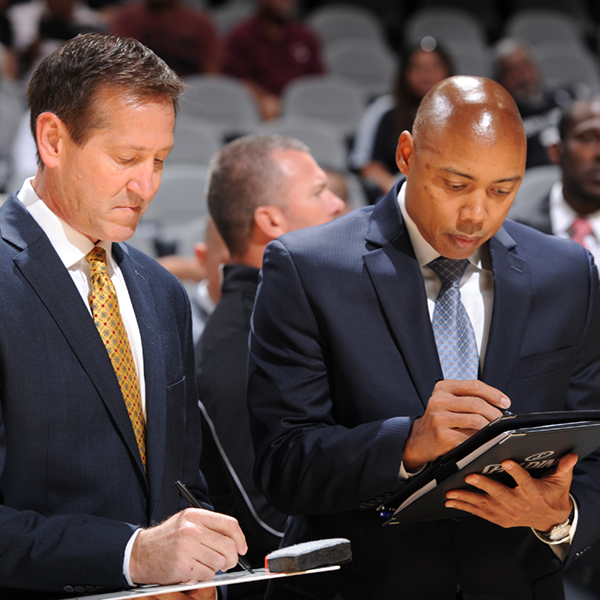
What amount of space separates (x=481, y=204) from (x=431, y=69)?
13.3ft

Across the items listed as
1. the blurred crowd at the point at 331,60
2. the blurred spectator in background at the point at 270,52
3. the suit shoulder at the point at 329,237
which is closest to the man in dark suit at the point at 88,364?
the suit shoulder at the point at 329,237

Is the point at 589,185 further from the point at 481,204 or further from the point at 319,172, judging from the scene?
the point at 481,204

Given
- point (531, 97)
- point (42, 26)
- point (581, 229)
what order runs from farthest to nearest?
point (42, 26) < point (531, 97) < point (581, 229)

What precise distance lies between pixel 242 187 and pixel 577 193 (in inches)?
64.1

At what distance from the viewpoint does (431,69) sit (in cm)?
535

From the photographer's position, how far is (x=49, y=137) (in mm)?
1416

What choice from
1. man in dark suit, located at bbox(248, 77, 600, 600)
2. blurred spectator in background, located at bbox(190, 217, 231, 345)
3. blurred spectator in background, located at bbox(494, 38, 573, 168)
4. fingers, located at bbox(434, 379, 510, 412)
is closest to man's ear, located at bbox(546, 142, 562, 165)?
blurred spectator in background, located at bbox(494, 38, 573, 168)

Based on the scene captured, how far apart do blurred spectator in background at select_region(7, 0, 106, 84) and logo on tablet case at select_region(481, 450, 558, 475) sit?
5.55 meters

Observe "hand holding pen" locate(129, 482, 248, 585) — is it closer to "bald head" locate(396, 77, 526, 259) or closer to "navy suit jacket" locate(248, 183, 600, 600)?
"navy suit jacket" locate(248, 183, 600, 600)

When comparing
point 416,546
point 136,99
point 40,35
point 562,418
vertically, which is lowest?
point 416,546

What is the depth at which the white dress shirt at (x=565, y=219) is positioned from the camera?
3262mm

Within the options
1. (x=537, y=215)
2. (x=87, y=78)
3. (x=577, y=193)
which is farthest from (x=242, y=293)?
(x=577, y=193)

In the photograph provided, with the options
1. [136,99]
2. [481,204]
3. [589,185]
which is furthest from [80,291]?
[589,185]

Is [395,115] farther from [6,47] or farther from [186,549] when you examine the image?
[186,549]
